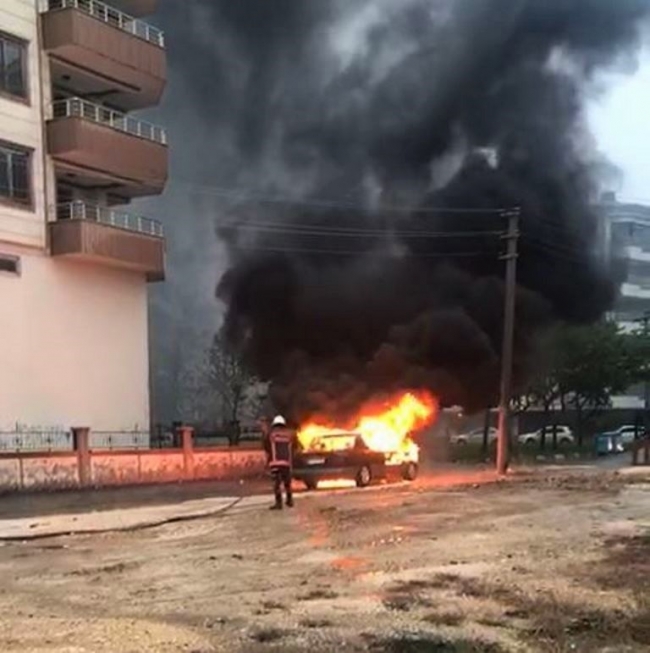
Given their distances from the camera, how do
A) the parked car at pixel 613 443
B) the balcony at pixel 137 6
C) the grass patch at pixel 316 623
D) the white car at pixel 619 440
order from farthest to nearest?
1. the white car at pixel 619 440
2. the parked car at pixel 613 443
3. the balcony at pixel 137 6
4. the grass patch at pixel 316 623

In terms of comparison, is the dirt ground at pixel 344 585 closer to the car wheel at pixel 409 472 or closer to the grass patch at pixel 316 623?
the grass patch at pixel 316 623

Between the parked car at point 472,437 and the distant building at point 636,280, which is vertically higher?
the distant building at point 636,280

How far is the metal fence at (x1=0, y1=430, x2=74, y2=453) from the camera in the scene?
2666 cm

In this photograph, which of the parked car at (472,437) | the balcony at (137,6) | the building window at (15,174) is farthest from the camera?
the parked car at (472,437)

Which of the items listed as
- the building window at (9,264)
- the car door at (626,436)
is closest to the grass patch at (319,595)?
the building window at (9,264)

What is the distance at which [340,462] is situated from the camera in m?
24.5

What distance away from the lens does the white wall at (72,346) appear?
2777 centimetres

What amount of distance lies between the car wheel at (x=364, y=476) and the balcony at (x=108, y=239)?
10245 millimetres

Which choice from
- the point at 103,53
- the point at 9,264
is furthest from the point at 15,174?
the point at 103,53

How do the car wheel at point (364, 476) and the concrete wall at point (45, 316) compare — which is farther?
the concrete wall at point (45, 316)

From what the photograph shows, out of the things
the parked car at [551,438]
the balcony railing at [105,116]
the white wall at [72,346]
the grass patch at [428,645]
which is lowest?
the parked car at [551,438]

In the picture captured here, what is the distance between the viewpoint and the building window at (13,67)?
27906 mm

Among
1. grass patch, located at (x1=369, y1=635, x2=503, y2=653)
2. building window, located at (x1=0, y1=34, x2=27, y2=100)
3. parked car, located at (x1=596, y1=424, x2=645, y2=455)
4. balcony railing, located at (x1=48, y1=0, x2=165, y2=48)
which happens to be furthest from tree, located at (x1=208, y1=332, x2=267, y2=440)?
grass patch, located at (x1=369, y1=635, x2=503, y2=653)

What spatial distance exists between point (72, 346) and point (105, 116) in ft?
25.1
